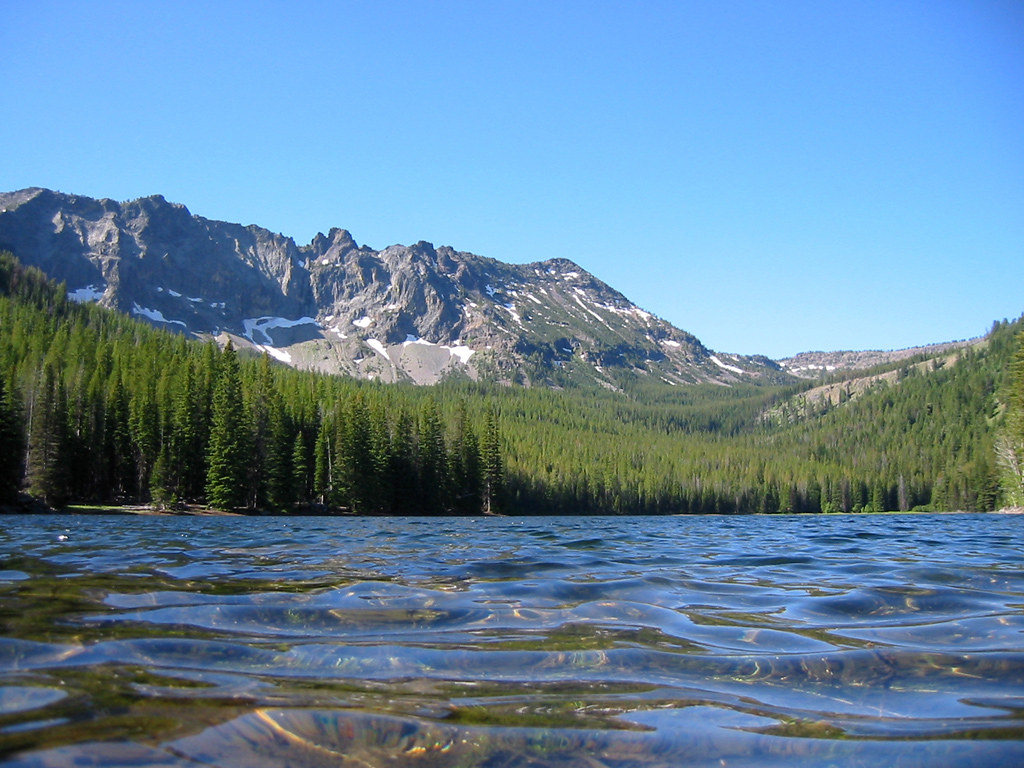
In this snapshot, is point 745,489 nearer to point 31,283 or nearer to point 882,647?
point 882,647

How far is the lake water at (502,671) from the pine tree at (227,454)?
188 feet

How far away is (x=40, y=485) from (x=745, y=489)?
123 m

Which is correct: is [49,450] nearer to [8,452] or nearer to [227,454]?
[8,452]

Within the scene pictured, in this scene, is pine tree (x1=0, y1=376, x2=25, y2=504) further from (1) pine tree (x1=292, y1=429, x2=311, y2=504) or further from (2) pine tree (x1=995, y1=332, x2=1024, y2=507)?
(2) pine tree (x1=995, y1=332, x2=1024, y2=507)

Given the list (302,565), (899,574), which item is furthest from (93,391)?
(899,574)

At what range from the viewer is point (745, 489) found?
144375mm

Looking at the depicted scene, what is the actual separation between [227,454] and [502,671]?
66.3 meters

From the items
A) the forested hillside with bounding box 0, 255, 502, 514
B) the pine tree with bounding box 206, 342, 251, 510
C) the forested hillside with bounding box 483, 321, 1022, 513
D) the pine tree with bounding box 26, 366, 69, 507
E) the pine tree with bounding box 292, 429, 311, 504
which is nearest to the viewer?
the pine tree with bounding box 26, 366, 69, 507

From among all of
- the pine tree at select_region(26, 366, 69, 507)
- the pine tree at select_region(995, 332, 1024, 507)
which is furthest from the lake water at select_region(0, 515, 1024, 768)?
the pine tree at select_region(995, 332, 1024, 507)

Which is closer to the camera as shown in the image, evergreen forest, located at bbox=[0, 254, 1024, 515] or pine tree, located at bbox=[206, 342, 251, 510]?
pine tree, located at bbox=[206, 342, 251, 510]

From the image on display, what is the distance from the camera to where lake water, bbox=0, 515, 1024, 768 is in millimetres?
4199

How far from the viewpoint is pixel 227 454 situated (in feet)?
218

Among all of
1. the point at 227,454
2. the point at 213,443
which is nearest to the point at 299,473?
the point at 227,454

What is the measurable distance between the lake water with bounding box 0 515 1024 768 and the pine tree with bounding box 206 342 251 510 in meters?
57.3
